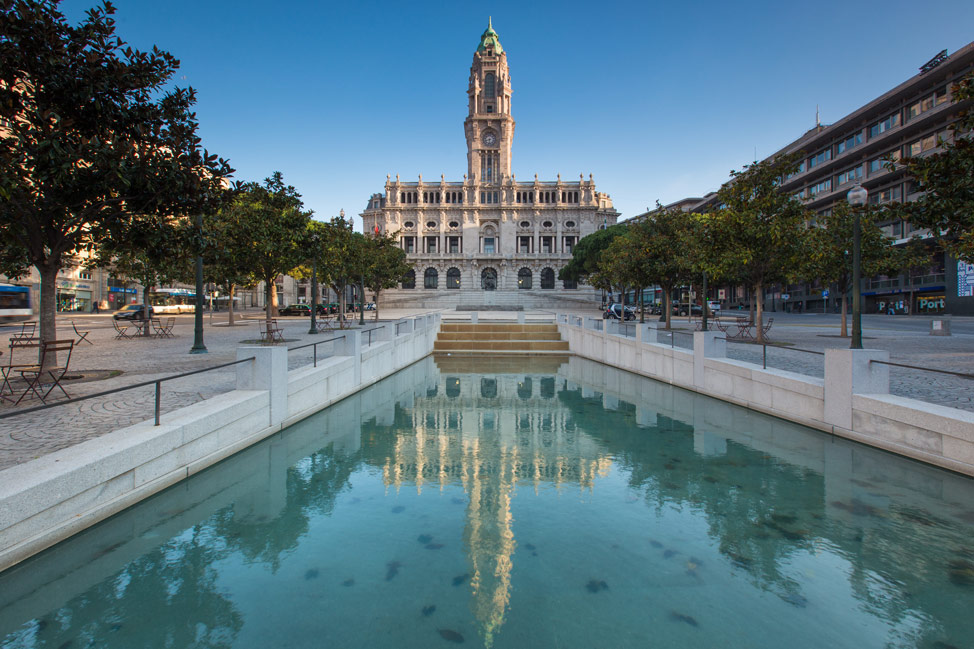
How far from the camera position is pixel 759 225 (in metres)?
17.2

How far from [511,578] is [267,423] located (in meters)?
5.29

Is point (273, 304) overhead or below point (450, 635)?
overhead

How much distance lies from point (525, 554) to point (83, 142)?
9.63m

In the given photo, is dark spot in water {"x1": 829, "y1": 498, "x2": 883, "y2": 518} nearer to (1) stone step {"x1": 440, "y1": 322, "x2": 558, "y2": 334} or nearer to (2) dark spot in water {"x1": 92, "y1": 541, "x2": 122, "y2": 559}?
(2) dark spot in water {"x1": 92, "y1": 541, "x2": 122, "y2": 559}

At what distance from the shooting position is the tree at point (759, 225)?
17.2 meters

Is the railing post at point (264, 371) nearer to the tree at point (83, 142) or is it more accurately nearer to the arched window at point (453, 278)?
the tree at point (83, 142)

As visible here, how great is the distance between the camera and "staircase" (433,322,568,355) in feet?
73.9

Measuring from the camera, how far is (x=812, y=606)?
367 centimetres

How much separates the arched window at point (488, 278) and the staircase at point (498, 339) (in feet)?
194

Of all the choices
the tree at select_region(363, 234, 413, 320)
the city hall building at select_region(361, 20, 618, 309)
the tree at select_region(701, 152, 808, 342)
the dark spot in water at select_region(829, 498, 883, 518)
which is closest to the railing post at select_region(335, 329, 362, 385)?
the dark spot in water at select_region(829, 498, 883, 518)

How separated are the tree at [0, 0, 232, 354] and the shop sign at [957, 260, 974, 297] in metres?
50.9

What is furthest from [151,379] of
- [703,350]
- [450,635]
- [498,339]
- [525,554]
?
[498,339]

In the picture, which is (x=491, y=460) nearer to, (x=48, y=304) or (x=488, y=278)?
(x=48, y=304)

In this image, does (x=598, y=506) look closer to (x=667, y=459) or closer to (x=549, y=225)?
(x=667, y=459)
